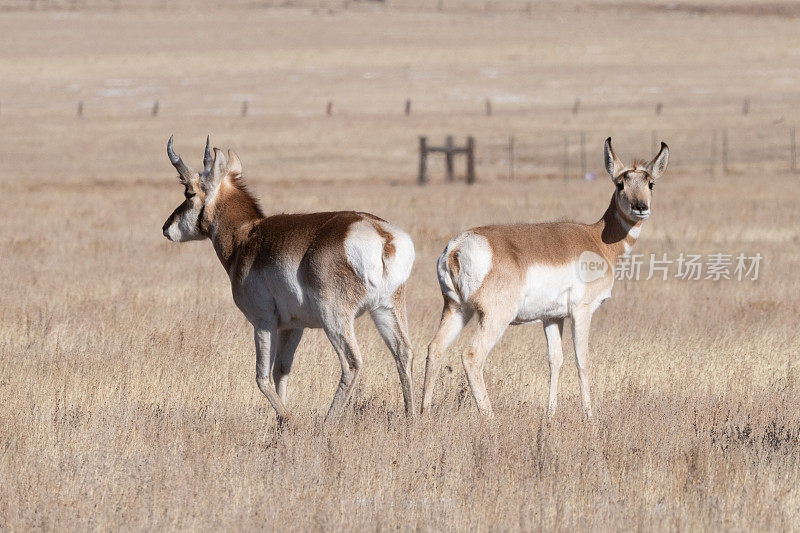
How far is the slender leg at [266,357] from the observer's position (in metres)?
7.51

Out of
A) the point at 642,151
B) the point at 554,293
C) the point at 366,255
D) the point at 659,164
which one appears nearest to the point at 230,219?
the point at 366,255

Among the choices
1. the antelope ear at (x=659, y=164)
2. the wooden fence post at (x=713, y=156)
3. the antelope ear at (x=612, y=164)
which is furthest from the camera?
the wooden fence post at (x=713, y=156)

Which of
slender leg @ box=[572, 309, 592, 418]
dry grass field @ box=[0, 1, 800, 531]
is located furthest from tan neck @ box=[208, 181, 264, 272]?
slender leg @ box=[572, 309, 592, 418]

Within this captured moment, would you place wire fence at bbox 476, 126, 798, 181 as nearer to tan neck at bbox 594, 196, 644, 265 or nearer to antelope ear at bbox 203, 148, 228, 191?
tan neck at bbox 594, 196, 644, 265

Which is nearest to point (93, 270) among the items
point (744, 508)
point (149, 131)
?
point (744, 508)

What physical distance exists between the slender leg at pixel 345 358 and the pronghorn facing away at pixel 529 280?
58 centimetres

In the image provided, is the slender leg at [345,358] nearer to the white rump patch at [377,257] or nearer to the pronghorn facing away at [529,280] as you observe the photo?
the white rump patch at [377,257]

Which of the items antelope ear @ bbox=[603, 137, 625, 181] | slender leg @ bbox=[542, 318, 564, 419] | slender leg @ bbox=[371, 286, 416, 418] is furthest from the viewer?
antelope ear @ bbox=[603, 137, 625, 181]

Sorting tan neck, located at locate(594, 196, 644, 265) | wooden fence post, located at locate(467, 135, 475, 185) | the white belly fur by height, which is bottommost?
wooden fence post, located at locate(467, 135, 475, 185)

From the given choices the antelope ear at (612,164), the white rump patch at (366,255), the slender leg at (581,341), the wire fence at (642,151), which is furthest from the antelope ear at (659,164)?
the wire fence at (642,151)

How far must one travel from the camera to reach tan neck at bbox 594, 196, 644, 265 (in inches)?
347

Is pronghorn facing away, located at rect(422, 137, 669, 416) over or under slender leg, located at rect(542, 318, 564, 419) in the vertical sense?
over

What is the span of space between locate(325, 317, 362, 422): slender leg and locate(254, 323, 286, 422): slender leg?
1.56 ft

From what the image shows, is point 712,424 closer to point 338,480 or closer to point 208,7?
point 338,480
